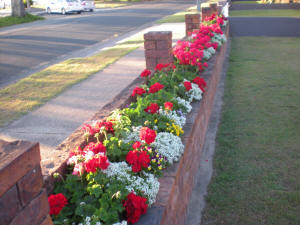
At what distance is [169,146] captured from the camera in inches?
111

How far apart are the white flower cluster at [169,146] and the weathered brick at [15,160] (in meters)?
1.48

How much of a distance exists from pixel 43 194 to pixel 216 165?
114 inches

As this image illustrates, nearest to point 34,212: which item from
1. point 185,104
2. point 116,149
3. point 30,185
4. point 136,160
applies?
point 30,185

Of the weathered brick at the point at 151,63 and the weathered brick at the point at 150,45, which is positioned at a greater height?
the weathered brick at the point at 150,45

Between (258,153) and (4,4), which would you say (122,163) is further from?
(4,4)

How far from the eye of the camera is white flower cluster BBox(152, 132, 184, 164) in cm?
274

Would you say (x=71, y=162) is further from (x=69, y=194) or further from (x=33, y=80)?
(x=33, y=80)

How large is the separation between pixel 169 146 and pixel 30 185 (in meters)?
1.60

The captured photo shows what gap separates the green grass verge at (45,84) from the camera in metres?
5.89

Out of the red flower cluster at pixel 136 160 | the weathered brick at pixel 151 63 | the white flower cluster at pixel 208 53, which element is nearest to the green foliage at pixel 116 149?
the red flower cluster at pixel 136 160

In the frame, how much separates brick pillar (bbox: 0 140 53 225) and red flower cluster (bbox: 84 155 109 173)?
731 mm

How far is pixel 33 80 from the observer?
7.84 m

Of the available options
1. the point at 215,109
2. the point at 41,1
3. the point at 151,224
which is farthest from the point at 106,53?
the point at 41,1

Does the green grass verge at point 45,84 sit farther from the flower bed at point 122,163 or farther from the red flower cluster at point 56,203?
the red flower cluster at point 56,203
